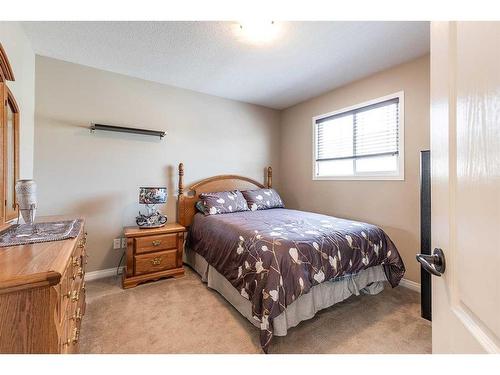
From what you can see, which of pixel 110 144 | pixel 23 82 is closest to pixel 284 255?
pixel 110 144

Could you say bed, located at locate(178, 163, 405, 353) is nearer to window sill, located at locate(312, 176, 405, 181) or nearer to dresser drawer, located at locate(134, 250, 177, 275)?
dresser drawer, located at locate(134, 250, 177, 275)

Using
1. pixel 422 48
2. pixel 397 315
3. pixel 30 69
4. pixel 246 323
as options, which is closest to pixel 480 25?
pixel 246 323

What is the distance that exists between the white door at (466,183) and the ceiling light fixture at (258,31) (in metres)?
1.49

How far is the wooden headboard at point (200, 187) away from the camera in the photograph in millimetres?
2979

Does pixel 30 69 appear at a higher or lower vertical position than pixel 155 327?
higher

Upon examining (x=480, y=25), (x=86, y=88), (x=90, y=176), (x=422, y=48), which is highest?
(x=422, y=48)

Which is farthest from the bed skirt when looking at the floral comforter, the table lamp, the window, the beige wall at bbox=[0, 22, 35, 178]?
the beige wall at bbox=[0, 22, 35, 178]

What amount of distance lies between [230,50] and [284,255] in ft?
6.54

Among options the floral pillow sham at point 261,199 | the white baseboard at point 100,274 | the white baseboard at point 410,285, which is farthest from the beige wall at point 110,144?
the white baseboard at point 410,285

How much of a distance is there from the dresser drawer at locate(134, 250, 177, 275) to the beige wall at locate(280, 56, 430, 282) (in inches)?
83.8

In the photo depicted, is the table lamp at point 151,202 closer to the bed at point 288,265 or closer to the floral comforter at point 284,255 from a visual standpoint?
the bed at point 288,265

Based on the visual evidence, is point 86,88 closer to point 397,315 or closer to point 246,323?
point 246,323
